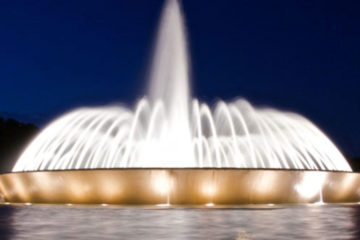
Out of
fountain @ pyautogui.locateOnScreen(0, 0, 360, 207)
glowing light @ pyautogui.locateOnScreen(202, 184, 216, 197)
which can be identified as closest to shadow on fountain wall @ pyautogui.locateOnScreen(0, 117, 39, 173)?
fountain @ pyautogui.locateOnScreen(0, 0, 360, 207)

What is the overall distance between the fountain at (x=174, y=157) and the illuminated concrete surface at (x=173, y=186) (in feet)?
0.11

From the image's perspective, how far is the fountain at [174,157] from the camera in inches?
642

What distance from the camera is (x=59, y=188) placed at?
56.5 feet

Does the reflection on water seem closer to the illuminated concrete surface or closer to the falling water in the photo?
the illuminated concrete surface

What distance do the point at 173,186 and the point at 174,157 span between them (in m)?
4.74

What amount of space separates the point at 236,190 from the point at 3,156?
4147 centimetres

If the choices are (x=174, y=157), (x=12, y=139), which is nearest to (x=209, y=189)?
(x=174, y=157)

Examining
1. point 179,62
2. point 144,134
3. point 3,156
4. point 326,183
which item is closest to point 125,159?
point 144,134

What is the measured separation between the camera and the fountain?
642 inches

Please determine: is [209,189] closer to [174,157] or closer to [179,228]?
[174,157]

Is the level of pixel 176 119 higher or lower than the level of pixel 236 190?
higher

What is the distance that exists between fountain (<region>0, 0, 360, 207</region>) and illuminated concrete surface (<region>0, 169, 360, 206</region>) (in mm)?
33

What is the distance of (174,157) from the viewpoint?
20906mm

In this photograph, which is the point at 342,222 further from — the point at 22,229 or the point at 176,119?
the point at 176,119
